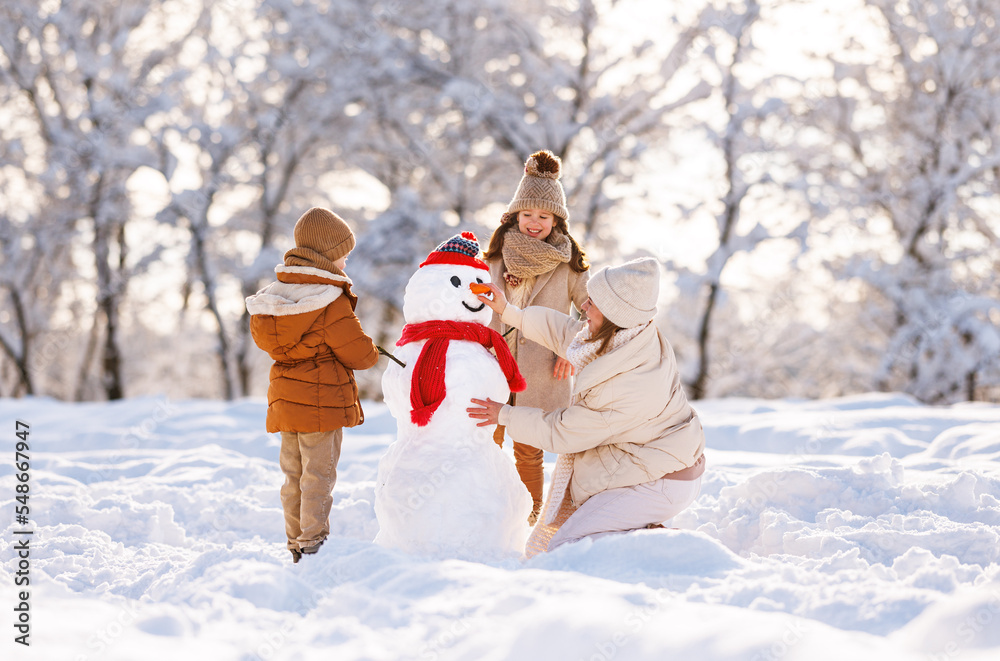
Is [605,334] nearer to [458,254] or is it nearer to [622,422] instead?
[622,422]

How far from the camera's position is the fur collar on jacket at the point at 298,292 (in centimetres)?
311

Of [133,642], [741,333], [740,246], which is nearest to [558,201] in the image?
[133,642]

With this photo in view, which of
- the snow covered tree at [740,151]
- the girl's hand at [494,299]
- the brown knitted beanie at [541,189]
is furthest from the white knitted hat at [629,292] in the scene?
the snow covered tree at [740,151]

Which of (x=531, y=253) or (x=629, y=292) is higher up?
(x=531, y=253)

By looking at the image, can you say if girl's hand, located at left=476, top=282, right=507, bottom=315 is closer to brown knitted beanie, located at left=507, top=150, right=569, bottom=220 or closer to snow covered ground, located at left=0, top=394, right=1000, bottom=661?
brown knitted beanie, located at left=507, top=150, right=569, bottom=220

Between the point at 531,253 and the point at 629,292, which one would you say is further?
the point at 531,253

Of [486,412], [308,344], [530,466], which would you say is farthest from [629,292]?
[308,344]

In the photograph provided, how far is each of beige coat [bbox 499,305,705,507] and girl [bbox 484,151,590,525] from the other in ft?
2.04

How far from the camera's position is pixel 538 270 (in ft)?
11.9

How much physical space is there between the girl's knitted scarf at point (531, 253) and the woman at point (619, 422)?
55 cm

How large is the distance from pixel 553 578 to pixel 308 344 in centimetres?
156

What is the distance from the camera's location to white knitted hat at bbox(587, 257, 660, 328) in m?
2.85

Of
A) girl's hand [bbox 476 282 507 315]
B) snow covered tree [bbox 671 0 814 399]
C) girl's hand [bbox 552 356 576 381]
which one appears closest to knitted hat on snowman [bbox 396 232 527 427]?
girl's hand [bbox 476 282 507 315]

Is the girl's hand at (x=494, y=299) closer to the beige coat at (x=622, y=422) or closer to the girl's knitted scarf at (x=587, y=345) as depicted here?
the girl's knitted scarf at (x=587, y=345)
